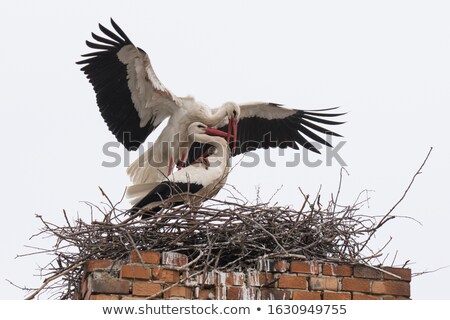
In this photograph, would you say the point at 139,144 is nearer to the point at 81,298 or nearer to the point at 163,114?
the point at 163,114

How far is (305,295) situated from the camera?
4848mm

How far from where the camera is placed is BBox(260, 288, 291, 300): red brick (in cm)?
480

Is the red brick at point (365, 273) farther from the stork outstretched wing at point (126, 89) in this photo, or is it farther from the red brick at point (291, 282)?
the stork outstretched wing at point (126, 89)

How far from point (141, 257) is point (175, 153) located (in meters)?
3.19

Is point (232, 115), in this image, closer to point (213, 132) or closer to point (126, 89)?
point (213, 132)

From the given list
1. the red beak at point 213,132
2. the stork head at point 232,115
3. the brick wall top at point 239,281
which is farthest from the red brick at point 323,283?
the stork head at point 232,115

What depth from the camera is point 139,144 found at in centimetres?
805

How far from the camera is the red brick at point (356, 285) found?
16.1ft

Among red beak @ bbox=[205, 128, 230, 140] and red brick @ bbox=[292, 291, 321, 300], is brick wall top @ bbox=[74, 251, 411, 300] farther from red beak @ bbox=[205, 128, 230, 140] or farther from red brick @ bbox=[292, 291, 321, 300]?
red beak @ bbox=[205, 128, 230, 140]

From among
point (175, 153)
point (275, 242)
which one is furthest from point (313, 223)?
point (175, 153)

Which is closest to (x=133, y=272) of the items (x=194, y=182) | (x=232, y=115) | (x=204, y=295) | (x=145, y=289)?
(x=145, y=289)

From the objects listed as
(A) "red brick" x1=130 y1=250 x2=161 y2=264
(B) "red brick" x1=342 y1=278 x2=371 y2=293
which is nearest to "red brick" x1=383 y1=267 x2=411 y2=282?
(B) "red brick" x1=342 y1=278 x2=371 y2=293

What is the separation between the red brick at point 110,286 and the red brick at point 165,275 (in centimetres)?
14

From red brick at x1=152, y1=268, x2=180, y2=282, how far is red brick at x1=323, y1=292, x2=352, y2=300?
2.58 ft
